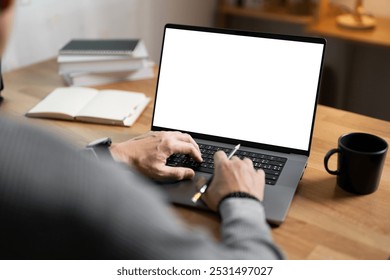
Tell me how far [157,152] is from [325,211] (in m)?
0.37

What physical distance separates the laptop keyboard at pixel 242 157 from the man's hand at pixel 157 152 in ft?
0.07

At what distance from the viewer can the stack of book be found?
1.75 metres

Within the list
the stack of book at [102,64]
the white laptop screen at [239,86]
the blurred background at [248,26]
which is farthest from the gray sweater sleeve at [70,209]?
the blurred background at [248,26]

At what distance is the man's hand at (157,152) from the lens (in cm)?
111

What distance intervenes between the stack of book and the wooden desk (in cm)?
32

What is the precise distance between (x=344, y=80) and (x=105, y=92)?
168 cm

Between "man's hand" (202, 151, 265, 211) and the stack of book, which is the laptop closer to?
"man's hand" (202, 151, 265, 211)

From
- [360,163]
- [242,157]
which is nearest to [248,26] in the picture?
[242,157]

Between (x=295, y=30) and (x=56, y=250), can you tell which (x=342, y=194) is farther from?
(x=295, y=30)

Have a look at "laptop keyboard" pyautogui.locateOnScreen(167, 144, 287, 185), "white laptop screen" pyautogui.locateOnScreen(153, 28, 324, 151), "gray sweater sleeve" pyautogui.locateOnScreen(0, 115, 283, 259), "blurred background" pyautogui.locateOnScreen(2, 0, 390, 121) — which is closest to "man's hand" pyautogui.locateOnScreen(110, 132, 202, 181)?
"laptop keyboard" pyautogui.locateOnScreen(167, 144, 287, 185)

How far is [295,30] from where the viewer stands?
2.96 meters

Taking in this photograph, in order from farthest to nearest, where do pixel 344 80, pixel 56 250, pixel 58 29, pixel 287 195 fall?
pixel 344 80 < pixel 58 29 < pixel 287 195 < pixel 56 250

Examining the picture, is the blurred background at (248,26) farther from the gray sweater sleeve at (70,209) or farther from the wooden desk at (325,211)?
the gray sweater sleeve at (70,209)
